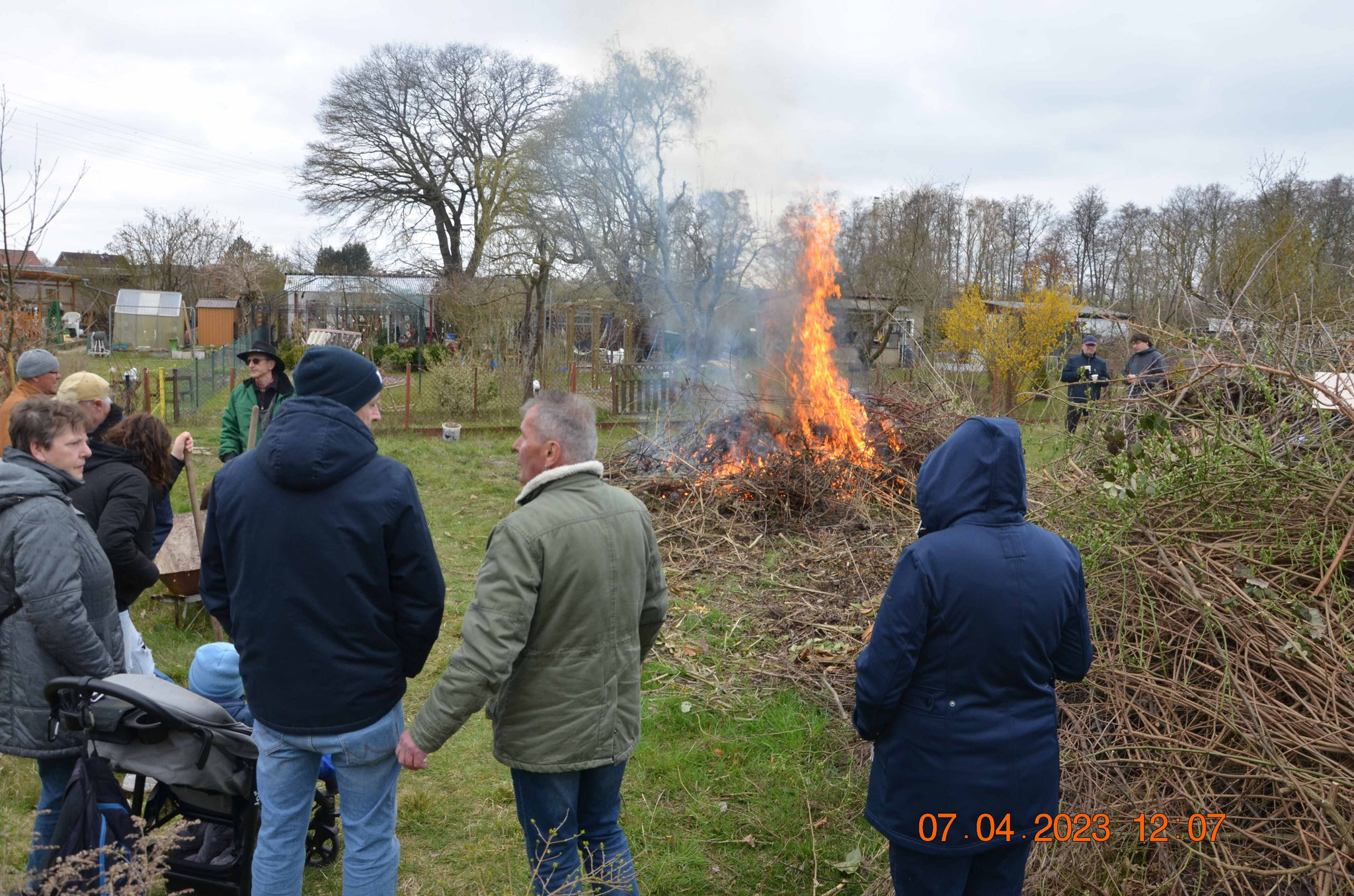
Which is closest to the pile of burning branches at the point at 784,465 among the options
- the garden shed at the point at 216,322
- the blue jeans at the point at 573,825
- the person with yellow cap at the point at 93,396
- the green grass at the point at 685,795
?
the green grass at the point at 685,795

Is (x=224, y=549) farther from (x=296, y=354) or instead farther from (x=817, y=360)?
(x=296, y=354)

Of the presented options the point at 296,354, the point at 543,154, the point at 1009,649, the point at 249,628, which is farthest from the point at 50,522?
the point at 296,354

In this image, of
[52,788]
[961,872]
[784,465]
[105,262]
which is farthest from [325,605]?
[105,262]

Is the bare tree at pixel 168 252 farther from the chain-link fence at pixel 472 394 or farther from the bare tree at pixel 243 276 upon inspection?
the chain-link fence at pixel 472 394

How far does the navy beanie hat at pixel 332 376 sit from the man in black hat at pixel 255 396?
126 inches

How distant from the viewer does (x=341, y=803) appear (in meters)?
2.58

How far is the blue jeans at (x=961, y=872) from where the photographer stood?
2391mm

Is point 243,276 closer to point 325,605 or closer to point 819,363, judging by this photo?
point 819,363

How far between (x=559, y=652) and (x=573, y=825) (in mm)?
581

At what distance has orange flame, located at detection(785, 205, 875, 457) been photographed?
29.7 ft

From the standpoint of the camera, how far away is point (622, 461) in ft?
32.8

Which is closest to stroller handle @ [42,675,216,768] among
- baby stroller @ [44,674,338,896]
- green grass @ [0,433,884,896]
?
baby stroller @ [44,674,338,896]

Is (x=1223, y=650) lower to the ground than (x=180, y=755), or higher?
higher

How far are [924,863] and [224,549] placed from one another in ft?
7.33
